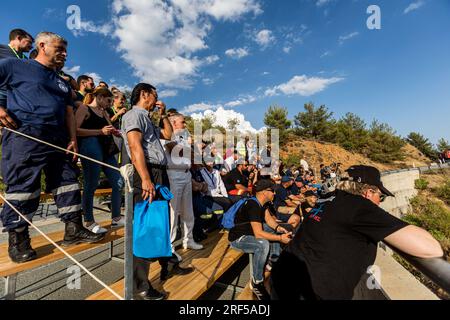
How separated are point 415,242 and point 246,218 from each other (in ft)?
6.80

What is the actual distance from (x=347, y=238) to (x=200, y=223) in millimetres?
2803

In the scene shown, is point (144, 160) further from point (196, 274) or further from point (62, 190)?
point (196, 274)

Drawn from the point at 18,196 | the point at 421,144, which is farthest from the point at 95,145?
the point at 421,144

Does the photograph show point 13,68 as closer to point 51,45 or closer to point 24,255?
point 51,45

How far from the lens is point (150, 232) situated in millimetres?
1803

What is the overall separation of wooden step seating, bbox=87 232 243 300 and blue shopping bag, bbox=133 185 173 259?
2.06 ft

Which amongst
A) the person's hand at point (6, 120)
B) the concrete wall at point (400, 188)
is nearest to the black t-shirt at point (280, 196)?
the person's hand at point (6, 120)

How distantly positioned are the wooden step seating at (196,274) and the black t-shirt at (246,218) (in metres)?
0.32

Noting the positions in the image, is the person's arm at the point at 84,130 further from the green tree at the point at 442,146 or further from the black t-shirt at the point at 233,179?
the green tree at the point at 442,146

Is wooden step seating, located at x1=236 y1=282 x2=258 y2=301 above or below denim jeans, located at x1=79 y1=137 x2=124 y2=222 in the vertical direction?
below

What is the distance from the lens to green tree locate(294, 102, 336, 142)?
42.3 metres

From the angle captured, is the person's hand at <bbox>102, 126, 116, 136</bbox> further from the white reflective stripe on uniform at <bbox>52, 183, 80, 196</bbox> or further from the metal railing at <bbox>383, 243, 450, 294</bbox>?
the metal railing at <bbox>383, 243, 450, 294</bbox>

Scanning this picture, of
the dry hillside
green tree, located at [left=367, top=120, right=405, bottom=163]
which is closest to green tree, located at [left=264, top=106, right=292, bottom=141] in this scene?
the dry hillside

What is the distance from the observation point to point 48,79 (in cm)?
229
